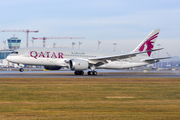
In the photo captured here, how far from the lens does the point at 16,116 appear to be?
1226 centimetres

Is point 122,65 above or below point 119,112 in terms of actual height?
above

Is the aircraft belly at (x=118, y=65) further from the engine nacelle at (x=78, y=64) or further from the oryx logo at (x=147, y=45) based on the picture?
the engine nacelle at (x=78, y=64)

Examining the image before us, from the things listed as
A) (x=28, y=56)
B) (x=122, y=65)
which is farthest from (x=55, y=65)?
(x=122, y=65)

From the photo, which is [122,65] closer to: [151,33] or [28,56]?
[151,33]

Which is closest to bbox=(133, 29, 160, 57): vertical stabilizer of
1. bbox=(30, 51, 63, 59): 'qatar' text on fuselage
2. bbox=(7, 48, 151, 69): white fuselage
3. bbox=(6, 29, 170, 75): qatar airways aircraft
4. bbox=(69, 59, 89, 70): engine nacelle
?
bbox=(6, 29, 170, 75): qatar airways aircraft

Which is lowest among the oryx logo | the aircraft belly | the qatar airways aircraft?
the aircraft belly

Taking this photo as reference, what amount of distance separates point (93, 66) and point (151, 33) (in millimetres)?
15074

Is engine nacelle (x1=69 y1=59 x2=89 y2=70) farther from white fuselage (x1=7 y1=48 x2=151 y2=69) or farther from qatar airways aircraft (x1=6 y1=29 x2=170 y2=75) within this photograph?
white fuselage (x1=7 y1=48 x2=151 y2=69)

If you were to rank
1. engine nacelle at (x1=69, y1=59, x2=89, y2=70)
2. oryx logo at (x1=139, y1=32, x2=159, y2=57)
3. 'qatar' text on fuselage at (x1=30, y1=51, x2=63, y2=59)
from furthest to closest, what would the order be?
oryx logo at (x1=139, y1=32, x2=159, y2=57) → 'qatar' text on fuselage at (x1=30, y1=51, x2=63, y2=59) → engine nacelle at (x1=69, y1=59, x2=89, y2=70)

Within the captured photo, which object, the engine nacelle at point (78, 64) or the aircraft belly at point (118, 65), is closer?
the engine nacelle at point (78, 64)

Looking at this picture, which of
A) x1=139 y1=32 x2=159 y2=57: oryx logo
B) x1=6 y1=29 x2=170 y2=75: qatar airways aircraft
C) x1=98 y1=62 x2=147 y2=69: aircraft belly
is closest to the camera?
x1=6 y1=29 x2=170 y2=75: qatar airways aircraft

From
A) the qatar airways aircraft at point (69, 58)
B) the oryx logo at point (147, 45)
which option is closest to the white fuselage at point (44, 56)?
the qatar airways aircraft at point (69, 58)

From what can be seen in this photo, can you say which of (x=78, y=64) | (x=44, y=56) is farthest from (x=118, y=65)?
(x=44, y=56)

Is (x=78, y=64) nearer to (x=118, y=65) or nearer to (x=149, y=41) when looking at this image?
(x=118, y=65)
